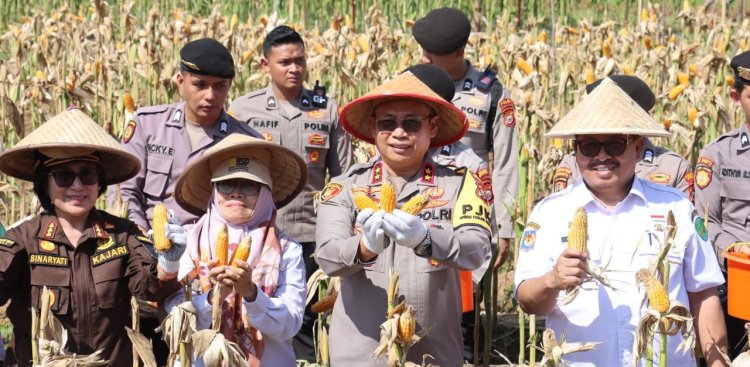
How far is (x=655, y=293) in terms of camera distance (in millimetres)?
3627

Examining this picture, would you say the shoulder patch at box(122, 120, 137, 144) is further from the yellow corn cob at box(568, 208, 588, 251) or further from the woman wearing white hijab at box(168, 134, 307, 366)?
the yellow corn cob at box(568, 208, 588, 251)

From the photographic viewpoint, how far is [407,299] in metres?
4.36

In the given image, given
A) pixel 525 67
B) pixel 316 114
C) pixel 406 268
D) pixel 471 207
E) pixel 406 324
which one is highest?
pixel 525 67

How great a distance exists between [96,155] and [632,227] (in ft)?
6.52

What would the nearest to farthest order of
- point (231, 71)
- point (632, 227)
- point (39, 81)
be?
point (632, 227) < point (231, 71) < point (39, 81)

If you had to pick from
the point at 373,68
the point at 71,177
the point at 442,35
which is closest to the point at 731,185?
the point at 442,35

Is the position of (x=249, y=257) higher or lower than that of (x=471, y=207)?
lower

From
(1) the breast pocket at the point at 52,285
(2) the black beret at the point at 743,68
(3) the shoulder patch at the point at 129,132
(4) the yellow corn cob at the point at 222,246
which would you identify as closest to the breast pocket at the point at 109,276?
(1) the breast pocket at the point at 52,285

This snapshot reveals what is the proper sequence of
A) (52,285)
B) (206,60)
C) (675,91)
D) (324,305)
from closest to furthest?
(52,285)
(324,305)
(206,60)
(675,91)

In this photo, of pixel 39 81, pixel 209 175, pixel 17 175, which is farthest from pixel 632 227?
pixel 39 81

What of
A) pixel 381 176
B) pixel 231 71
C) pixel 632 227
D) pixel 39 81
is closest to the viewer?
pixel 632 227

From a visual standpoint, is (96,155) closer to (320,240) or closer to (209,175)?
(209,175)

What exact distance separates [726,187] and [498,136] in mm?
1319

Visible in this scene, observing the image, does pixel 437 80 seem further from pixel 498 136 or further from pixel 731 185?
pixel 731 185
